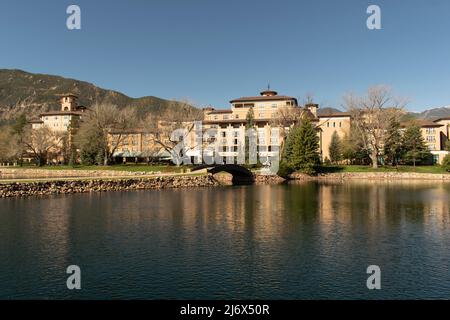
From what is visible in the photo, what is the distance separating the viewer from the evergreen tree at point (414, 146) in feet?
290

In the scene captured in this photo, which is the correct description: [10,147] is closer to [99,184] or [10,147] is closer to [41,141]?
[41,141]

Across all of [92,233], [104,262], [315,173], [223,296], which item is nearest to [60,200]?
[92,233]

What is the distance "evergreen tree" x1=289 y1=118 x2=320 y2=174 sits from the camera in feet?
260

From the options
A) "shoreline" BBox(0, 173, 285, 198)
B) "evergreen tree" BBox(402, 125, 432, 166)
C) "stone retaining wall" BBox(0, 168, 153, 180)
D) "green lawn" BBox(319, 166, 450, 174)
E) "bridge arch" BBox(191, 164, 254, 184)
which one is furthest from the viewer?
"evergreen tree" BBox(402, 125, 432, 166)

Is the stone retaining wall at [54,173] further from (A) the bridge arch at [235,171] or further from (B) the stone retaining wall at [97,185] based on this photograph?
(B) the stone retaining wall at [97,185]

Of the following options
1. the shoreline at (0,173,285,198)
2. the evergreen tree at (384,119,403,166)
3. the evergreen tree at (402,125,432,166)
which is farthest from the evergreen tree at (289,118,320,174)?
the evergreen tree at (402,125,432,166)

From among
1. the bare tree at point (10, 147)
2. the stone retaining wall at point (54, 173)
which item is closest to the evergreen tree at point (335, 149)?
the stone retaining wall at point (54, 173)

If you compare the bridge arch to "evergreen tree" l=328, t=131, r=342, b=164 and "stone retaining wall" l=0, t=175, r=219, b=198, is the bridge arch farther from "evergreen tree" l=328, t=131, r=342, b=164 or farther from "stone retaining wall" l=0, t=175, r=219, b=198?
"evergreen tree" l=328, t=131, r=342, b=164

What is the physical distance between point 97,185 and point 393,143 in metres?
67.1

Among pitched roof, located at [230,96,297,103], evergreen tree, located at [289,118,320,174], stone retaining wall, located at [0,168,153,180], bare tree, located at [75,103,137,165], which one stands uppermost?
pitched roof, located at [230,96,297,103]

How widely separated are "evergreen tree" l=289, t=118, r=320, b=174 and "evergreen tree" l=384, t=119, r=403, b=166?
18.4 m

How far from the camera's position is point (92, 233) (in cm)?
2603
